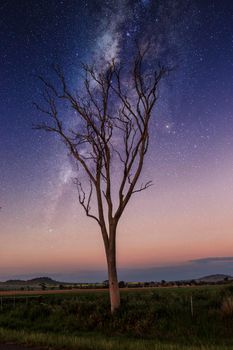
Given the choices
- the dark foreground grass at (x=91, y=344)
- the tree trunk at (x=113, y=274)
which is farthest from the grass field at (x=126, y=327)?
the tree trunk at (x=113, y=274)

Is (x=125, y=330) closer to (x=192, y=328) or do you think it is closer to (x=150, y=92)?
(x=192, y=328)

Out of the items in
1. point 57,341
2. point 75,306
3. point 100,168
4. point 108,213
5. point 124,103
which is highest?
point 124,103

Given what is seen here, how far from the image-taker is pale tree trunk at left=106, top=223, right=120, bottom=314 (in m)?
21.5

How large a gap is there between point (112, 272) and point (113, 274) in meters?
0.11

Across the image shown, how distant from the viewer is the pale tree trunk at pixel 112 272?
21.5 metres

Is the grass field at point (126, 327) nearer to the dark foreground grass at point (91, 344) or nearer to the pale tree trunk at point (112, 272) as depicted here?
the dark foreground grass at point (91, 344)

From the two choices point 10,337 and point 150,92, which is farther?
point 150,92

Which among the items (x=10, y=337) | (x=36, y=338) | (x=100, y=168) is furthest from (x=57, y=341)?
(x=100, y=168)

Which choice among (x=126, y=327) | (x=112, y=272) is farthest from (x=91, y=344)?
(x=112, y=272)

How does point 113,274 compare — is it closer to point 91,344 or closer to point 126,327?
point 126,327

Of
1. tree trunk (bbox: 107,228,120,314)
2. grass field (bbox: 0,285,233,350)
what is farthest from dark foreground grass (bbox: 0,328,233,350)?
tree trunk (bbox: 107,228,120,314)

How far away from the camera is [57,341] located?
14008mm

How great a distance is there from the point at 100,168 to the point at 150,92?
4663 millimetres

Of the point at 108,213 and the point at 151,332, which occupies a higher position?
the point at 108,213
